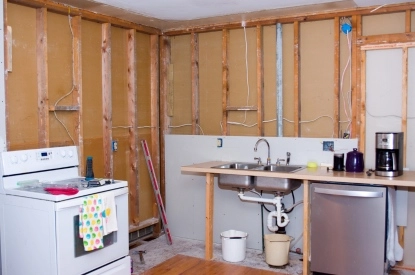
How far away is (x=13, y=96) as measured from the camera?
11.7ft

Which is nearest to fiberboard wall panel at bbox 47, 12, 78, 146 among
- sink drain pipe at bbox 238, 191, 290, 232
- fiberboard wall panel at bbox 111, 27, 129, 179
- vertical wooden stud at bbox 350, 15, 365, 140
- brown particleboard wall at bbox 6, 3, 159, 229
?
brown particleboard wall at bbox 6, 3, 159, 229

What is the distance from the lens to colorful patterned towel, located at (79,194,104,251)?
3.13 m

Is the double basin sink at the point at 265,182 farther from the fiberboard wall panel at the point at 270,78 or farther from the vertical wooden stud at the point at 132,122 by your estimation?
the vertical wooden stud at the point at 132,122

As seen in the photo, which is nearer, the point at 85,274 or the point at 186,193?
the point at 85,274

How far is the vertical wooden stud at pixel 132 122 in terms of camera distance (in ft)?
15.7

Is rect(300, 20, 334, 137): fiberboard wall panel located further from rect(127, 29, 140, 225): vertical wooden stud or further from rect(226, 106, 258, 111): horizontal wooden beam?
rect(127, 29, 140, 225): vertical wooden stud

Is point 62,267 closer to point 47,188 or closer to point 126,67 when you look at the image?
point 47,188

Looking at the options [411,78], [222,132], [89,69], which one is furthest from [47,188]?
[411,78]

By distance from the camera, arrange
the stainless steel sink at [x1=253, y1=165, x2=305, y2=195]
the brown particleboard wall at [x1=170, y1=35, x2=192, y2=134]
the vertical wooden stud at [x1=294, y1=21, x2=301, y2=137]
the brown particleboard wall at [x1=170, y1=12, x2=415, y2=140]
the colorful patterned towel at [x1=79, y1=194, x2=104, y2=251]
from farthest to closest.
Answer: the brown particleboard wall at [x1=170, y1=35, x2=192, y2=134], the vertical wooden stud at [x1=294, y1=21, x2=301, y2=137], the brown particleboard wall at [x1=170, y1=12, x2=415, y2=140], the stainless steel sink at [x1=253, y1=165, x2=305, y2=195], the colorful patterned towel at [x1=79, y1=194, x2=104, y2=251]

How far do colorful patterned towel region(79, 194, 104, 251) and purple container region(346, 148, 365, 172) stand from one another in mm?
2202

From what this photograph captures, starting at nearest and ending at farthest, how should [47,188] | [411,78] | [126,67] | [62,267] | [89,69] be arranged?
[62,267], [47,188], [411,78], [89,69], [126,67]

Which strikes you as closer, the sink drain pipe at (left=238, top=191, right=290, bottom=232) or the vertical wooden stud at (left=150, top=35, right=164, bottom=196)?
the sink drain pipe at (left=238, top=191, right=290, bottom=232)

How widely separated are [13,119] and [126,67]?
1552 millimetres

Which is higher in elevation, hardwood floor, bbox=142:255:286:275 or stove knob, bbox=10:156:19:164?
stove knob, bbox=10:156:19:164
